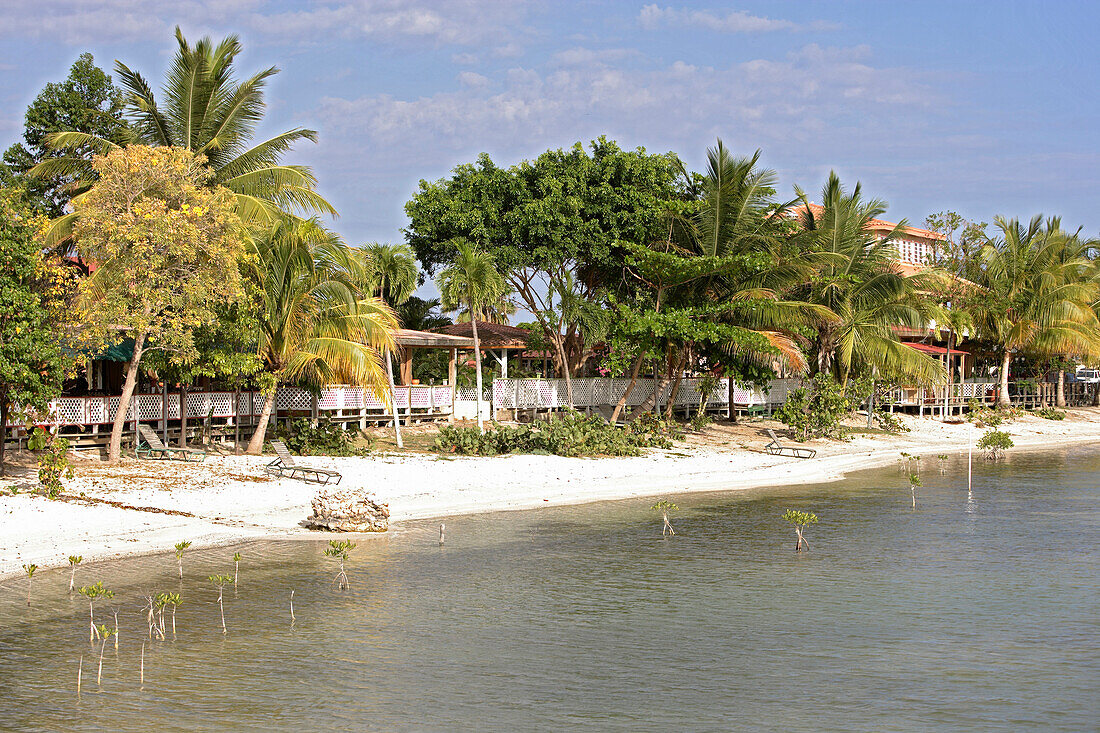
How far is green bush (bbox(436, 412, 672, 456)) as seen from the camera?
1025 inches

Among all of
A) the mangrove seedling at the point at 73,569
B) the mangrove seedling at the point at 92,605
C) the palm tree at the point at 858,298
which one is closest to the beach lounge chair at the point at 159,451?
the mangrove seedling at the point at 73,569

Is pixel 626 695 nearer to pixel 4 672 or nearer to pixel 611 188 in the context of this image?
pixel 4 672

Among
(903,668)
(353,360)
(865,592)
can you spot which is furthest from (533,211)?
(903,668)

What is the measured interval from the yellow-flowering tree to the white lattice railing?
245cm

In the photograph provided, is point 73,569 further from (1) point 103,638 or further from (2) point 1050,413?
(2) point 1050,413

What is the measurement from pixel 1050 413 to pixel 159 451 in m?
42.6

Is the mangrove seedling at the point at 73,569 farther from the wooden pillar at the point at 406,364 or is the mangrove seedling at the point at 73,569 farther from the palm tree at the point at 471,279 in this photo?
the wooden pillar at the point at 406,364

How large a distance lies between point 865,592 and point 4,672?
1020 centimetres

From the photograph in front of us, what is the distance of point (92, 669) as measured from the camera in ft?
31.8

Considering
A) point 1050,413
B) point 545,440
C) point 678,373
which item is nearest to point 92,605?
point 545,440

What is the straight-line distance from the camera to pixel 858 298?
3697 centimetres

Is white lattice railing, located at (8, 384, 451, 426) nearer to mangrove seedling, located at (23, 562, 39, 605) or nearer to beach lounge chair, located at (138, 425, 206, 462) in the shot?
beach lounge chair, located at (138, 425, 206, 462)

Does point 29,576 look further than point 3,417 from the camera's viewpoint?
No

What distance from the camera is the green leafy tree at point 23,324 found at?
1697 centimetres
